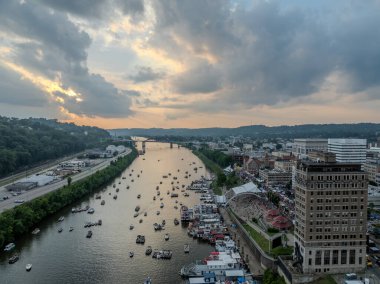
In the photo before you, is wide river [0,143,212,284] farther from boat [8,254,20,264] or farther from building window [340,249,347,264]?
building window [340,249,347,264]

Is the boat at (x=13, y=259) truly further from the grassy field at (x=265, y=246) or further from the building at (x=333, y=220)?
the building at (x=333, y=220)

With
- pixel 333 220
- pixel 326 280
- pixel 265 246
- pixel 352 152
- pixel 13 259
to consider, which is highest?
pixel 352 152

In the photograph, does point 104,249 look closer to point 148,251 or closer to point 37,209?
point 148,251

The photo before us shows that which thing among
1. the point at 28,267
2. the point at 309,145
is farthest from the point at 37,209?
the point at 309,145

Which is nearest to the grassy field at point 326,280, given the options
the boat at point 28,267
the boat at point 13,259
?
the boat at point 28,267

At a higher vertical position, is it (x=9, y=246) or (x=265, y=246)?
(x=265, y=246)

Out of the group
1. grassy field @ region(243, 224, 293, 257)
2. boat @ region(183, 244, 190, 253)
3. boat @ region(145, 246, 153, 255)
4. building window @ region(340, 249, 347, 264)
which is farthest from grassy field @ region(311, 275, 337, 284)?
boat @ region(145, 246, 153, 255)
